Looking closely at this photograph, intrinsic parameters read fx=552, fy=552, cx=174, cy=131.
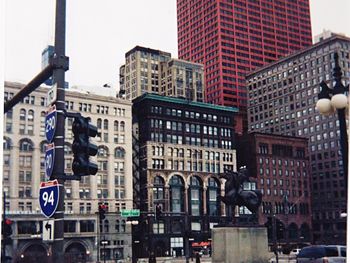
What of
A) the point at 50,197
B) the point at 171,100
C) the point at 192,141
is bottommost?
the point at 50,197

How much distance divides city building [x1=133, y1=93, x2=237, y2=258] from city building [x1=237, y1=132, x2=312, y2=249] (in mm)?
3441

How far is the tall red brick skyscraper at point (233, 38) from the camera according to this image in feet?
92.2

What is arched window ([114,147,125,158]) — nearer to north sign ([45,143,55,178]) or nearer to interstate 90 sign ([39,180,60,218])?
interstate 90 sign ([39,180,60,218])

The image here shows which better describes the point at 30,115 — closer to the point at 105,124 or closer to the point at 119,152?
the point at 105,124

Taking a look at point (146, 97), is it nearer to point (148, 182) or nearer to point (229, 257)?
point (148, 182)

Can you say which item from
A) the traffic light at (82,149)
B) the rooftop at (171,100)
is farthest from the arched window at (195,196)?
the traffic light at (82,149)

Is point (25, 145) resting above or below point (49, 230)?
above

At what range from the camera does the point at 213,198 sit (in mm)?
67312

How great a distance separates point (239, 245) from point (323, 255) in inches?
96.2

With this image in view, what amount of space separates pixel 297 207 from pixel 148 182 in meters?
23.0

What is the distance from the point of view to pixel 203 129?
228 feet

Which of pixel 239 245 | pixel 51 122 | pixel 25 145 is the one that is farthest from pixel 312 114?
pixel 51 122

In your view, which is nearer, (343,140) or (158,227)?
(343,140)

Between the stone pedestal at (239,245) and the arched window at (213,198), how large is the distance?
168ft
